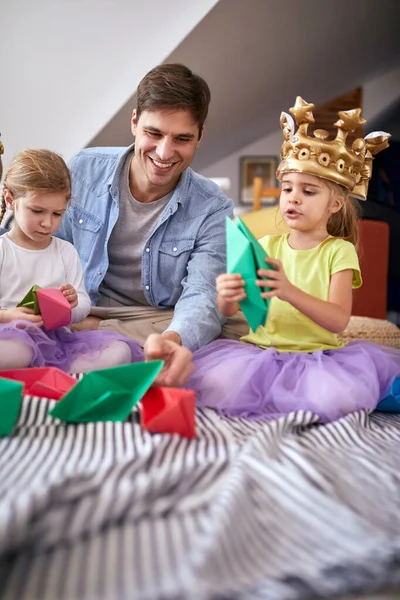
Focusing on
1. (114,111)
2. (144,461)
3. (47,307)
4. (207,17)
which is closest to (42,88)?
(114,111)

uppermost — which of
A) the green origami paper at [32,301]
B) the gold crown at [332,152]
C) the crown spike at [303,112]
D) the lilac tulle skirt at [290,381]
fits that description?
the crown spike at [303,112]

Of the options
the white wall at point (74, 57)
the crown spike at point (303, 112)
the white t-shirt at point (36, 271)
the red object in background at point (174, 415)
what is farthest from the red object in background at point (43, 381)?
the white wall at point (74, 57)

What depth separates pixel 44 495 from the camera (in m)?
0.77

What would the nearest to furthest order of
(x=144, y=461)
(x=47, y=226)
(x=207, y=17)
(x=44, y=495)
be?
(x=44, y=495) → (x=144, y=461) → (x=47, y=226) → (x=207, y=17)

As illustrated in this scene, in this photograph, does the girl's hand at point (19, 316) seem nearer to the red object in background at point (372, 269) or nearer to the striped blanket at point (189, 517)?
the striped blanket at point (189, 517)

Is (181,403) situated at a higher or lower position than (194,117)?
lower

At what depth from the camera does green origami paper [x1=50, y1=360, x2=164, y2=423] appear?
117cm

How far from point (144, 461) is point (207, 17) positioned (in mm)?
2885

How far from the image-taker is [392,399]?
1496 mm

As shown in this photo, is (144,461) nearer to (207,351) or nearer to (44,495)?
(44,495)

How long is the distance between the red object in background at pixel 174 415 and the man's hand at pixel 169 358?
12 centimetres

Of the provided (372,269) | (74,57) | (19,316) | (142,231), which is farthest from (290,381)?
(74,57)

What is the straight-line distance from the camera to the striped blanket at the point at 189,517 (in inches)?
27.4

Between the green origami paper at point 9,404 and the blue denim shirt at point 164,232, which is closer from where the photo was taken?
the green origami paper at point 9,404
